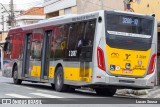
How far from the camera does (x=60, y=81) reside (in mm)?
19750

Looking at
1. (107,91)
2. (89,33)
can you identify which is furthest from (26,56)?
(89,33)

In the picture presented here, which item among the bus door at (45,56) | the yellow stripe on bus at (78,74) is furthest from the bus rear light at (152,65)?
the bus door at (45,56)

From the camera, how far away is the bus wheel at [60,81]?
770 inches

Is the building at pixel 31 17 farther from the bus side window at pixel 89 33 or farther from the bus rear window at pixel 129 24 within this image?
the bus rear window at pixel 129 24

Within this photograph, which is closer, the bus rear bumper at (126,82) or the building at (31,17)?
the bus rear bumper at (126,82)

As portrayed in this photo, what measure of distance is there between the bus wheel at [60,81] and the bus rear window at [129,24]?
3.74 meters

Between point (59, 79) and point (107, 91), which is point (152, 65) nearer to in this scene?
point (107, 91)

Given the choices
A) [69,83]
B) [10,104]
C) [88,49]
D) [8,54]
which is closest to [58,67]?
[69,83]

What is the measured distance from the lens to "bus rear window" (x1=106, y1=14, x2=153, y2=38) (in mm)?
17000

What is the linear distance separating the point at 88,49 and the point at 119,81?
5.69 feet

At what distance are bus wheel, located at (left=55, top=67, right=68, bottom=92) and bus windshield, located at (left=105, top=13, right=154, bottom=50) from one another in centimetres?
358

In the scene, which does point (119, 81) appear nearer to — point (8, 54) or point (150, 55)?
point (150, 55)

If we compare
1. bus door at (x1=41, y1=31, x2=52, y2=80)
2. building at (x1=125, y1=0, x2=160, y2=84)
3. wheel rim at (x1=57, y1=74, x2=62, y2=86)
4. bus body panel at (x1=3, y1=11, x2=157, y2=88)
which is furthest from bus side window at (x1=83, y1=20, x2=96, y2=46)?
building at (x1=125, y1=0, x2=160, y2=84)

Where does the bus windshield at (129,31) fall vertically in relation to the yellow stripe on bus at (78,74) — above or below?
above
